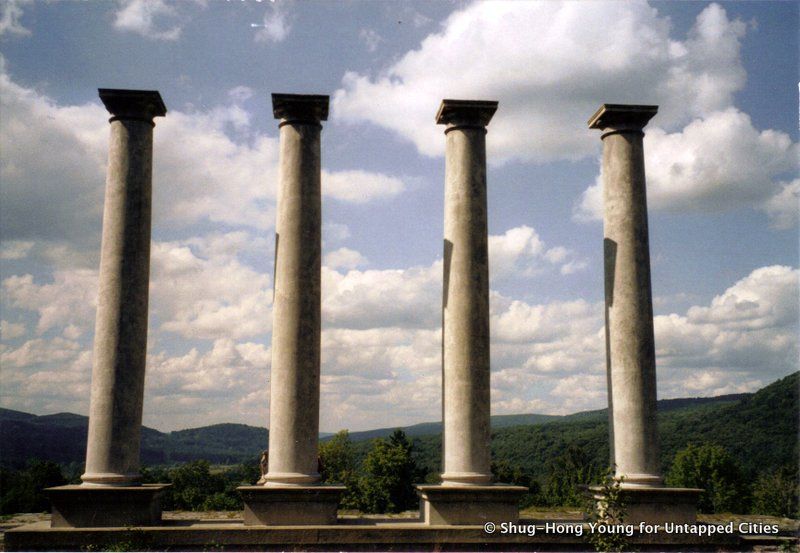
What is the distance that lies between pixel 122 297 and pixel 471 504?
52.8 m

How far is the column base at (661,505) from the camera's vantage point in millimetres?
89750

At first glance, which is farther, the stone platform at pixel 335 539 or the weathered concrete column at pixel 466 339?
the weathered concrete column at pixel 466 339

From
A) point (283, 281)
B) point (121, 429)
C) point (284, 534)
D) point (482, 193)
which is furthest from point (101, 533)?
point (482, 193)

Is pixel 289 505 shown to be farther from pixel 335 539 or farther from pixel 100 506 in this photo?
pixel 100 506

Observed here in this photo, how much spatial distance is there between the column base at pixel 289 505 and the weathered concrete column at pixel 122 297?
52.7ft

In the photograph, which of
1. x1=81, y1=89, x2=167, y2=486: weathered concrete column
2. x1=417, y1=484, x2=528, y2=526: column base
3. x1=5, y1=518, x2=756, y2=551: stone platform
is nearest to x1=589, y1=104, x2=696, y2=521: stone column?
x1=5, y1=518, x2=756, y2=551: stone platform

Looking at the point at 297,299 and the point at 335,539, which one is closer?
the point at 335,539

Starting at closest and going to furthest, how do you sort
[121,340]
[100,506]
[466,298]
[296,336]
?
[100,506]
[121,340]
[296,336]
[466,298]

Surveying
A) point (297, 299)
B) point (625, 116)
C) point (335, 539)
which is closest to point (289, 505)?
point (335, 539)

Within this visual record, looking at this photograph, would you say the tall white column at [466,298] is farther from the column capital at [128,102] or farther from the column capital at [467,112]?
the column capital at [128,102]

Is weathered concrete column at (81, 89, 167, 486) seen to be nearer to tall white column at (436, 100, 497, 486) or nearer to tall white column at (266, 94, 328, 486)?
tall white column at (266, 94, 328, 486)

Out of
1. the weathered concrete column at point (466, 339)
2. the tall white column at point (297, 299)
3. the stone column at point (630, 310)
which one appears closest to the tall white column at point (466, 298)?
the weathered concrete column at point (466, 339)

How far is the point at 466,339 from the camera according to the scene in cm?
9344

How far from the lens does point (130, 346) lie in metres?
88.9
